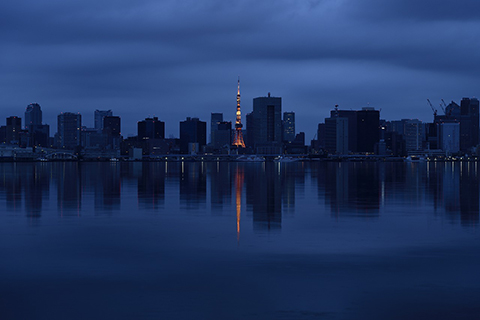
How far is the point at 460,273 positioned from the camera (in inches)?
750

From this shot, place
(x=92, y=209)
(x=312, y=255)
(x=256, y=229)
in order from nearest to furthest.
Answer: (x=312, y=255), (x=256, y=229), (x=92, y=209)

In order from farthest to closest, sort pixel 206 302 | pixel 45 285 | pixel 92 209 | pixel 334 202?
1. pixel 334 202
2. pixel 92 209
3. pixel 45 285
4. pixel 206 302

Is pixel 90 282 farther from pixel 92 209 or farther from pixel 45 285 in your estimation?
pixel 92 209

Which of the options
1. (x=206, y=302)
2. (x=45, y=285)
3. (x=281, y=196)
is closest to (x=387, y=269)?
(x=206, y=302)

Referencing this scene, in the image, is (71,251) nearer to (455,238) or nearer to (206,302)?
(206,302)

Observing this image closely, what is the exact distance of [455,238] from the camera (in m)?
26.7

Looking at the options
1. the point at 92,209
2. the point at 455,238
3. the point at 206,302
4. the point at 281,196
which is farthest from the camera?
the point at 281,196

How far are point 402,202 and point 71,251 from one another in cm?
3110

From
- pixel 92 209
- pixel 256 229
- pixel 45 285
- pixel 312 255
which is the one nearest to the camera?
pixel 45 285

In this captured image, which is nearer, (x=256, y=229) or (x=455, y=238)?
(x=455, y=238)

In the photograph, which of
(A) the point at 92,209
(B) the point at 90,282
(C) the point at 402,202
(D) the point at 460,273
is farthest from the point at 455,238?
(A) the point at 92,209

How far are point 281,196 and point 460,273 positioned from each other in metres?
34.5

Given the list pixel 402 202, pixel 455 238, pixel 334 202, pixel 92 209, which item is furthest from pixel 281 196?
pixel 455 238

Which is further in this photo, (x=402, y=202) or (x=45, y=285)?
(x=402, y=202)
